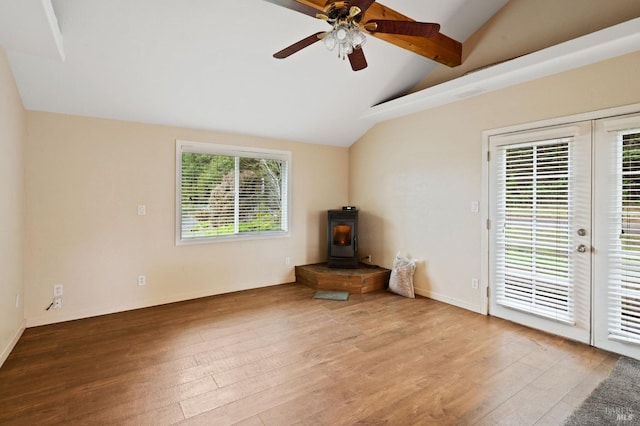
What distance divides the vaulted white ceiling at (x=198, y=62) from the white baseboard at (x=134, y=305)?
2231 millimetres

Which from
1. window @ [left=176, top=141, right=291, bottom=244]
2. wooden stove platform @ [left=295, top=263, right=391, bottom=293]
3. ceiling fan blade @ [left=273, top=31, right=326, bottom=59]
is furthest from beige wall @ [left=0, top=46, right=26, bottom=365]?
wooden stove platform @ [left=295, top=263, right=391, bottom=293]

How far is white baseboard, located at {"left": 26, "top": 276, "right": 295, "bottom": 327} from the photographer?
3396 millimetres

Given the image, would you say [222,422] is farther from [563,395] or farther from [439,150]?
[439,150]

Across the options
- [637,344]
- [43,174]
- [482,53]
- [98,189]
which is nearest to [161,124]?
[98,189]

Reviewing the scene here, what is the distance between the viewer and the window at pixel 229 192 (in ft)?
13.9

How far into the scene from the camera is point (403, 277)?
14.6 ft

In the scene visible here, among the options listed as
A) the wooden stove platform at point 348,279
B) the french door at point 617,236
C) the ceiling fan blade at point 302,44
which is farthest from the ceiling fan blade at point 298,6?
the wooden stove platform at point 348,279

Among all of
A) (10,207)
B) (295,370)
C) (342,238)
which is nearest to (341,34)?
(295,370)

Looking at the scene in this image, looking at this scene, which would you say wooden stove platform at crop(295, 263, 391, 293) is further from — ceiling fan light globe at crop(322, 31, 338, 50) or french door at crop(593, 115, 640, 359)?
ceiling fan light globe at crop(322, 31, 338, 50)

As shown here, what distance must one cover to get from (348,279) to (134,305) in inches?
110

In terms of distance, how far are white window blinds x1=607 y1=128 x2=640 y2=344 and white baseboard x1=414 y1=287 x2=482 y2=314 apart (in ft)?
4.18

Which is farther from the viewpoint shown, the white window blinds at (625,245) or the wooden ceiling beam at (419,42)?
the wooden ceiling beam at (419,42)

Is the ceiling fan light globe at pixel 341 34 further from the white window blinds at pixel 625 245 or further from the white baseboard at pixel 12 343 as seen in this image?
the white baseboard at pixel 12 343

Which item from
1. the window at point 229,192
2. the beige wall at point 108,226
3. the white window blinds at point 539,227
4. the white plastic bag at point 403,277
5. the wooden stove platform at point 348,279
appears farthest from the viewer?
the wooden stove platform at point 348,279
